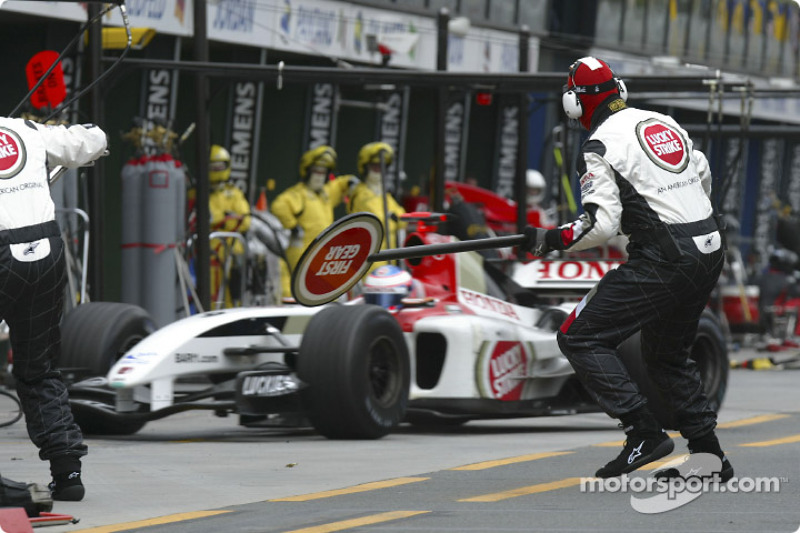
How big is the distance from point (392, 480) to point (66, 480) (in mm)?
1571

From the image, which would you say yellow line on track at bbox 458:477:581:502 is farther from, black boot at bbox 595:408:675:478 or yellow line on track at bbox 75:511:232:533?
yellow line on track at bbox 75:511:232:533

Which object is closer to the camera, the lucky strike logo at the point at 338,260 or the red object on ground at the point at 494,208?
the lucky strike logo at the point at 338,260

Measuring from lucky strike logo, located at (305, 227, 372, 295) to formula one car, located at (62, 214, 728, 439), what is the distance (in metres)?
0.08

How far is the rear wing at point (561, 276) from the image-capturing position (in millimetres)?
11641

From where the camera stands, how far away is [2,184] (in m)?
6.80

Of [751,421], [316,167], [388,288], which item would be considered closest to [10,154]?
[388,288]

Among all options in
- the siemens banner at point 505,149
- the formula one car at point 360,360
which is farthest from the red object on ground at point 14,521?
the siemens banner at point 505,149

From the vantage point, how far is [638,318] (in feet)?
24.5

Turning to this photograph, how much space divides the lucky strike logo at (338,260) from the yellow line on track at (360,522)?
197 centimetres

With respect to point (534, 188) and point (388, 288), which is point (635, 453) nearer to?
point (388, 288)

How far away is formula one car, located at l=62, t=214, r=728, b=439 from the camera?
9.65 meters

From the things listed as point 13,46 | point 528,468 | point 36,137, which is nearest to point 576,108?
point 528,468

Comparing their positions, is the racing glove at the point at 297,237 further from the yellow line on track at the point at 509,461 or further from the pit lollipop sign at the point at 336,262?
the pit lollipop sign at the point at 336,262

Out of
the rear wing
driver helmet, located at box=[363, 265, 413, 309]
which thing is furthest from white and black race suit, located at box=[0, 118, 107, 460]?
the rear wing
